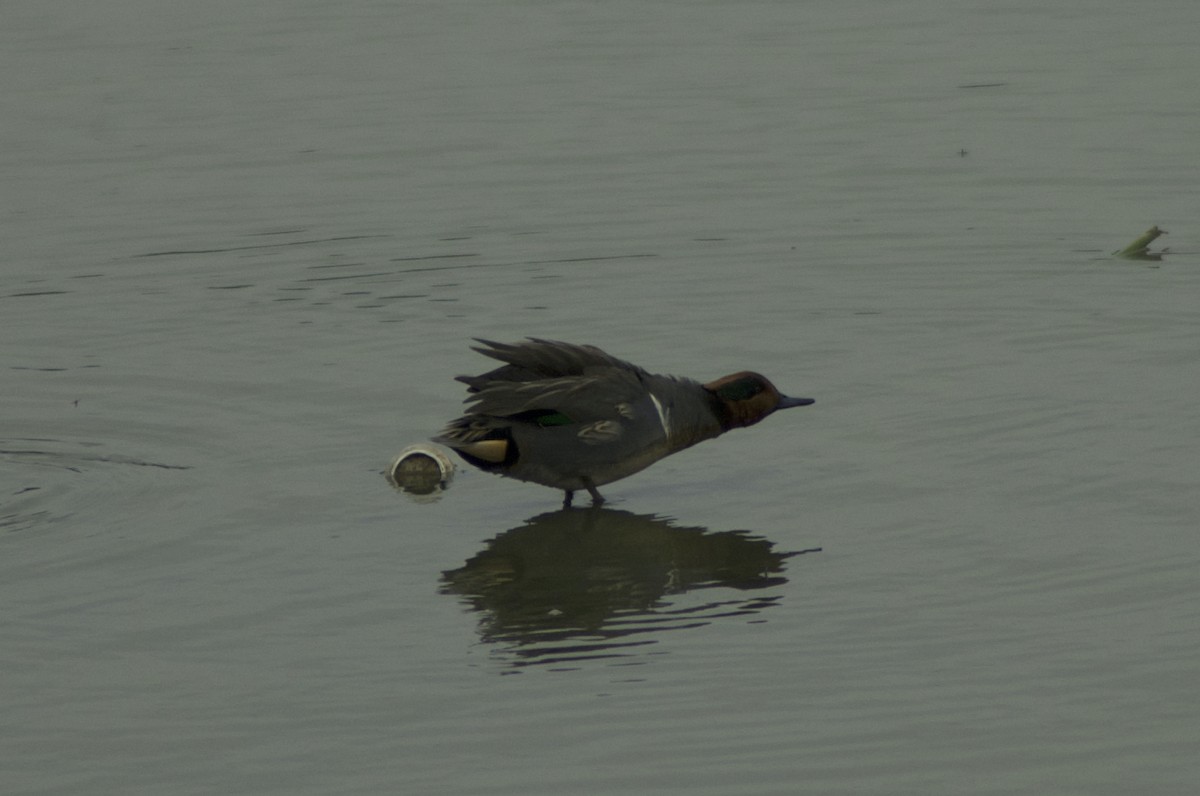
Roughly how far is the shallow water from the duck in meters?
0.32

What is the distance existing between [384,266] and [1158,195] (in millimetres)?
5868

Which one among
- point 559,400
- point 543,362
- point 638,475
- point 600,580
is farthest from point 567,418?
point 638,475

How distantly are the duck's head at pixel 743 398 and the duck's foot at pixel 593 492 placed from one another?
701 millimetres

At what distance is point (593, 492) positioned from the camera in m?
10.2

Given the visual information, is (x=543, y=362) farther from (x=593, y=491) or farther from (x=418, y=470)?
(x=418, y=470)

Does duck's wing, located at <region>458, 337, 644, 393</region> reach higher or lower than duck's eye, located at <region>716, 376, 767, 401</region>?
higher

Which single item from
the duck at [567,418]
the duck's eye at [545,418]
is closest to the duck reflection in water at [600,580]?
the duck at [567,418]

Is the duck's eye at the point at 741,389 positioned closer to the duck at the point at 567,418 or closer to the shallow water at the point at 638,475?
the duck at the point at 567,418

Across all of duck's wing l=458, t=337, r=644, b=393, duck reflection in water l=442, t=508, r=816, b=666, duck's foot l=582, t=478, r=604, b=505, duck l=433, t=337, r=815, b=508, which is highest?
duck's wing l=458, t=337, r=644, b=393

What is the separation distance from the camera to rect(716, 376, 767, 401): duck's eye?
10.3 meters

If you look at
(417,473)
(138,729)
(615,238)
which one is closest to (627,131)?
(615,238)

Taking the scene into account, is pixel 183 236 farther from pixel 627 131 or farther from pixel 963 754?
pixel 963 754

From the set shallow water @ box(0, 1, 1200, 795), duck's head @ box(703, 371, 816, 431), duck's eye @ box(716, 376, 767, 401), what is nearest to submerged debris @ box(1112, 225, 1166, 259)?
shallow water @ box(0, 1, 1200, 795)

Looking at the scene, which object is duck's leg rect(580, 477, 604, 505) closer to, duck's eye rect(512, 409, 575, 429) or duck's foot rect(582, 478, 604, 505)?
duck's foot rect(582, 478, 604, 505)
